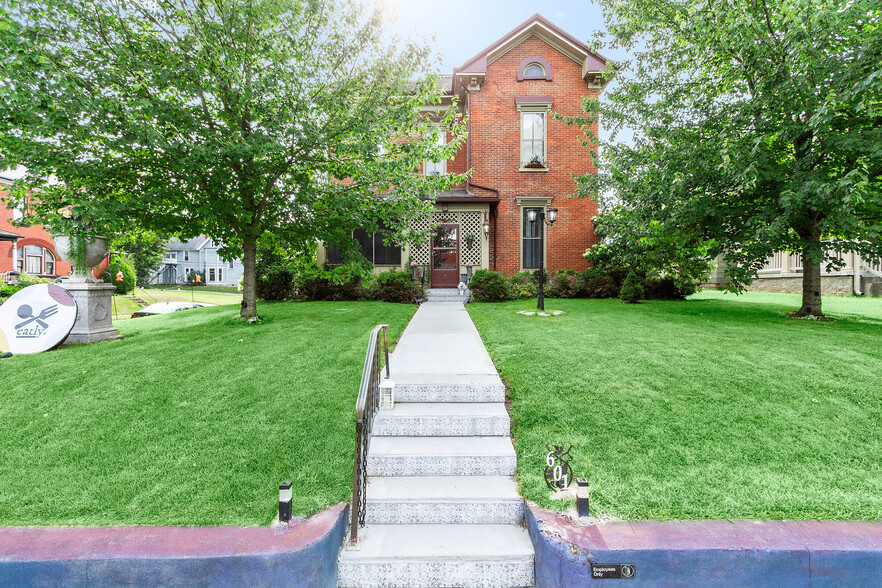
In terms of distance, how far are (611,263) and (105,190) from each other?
12.6 m

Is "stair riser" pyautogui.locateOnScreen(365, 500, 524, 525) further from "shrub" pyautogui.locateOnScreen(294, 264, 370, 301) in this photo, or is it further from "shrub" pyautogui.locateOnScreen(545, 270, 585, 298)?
"shrub" pyautogui.locateOnScreen(545, 270, 585, 298)

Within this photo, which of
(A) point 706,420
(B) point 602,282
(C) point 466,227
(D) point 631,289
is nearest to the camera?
(A) point 706,420

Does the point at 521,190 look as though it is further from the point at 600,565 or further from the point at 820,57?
the point at 600,565

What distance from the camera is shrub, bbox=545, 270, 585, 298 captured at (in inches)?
511

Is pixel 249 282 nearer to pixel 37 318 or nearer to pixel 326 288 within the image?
pixel 37 318

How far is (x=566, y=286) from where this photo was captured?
13.0 meters

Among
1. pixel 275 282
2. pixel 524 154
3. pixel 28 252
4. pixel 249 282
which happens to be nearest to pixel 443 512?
pixel 249 282

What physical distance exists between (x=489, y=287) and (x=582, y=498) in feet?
31.8

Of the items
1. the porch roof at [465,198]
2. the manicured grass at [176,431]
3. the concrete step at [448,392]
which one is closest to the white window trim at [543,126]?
the porch roof at [465,198]

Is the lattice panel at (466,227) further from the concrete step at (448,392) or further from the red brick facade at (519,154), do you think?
the concrete step at (448,392)

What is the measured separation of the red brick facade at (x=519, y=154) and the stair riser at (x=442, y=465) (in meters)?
11.3

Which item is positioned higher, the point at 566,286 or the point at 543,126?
the point at 543,126

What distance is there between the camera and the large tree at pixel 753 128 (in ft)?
19.3

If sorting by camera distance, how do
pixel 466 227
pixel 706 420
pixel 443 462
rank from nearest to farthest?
pixel 443 462, pixel 706 420, pixel 466 227
